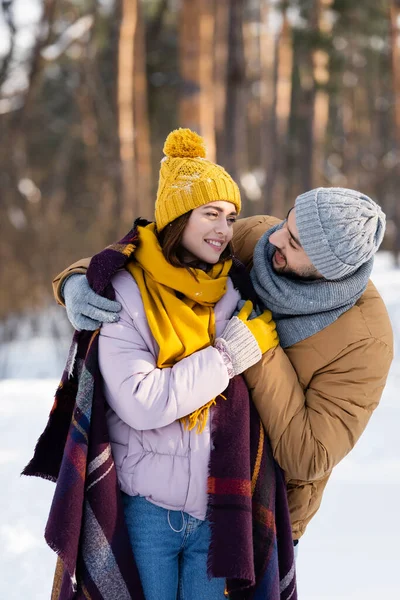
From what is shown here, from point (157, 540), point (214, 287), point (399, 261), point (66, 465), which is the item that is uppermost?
point (214, 287)

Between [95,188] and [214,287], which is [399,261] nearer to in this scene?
[95,188]

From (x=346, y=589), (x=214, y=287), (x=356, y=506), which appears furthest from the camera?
(x=356, y=506)

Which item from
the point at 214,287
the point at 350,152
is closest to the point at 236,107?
the point at 214,287

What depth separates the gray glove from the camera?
79.7 inches

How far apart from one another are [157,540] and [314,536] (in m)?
2.40

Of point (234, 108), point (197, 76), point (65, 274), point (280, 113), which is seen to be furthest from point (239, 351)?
point (280, 113)

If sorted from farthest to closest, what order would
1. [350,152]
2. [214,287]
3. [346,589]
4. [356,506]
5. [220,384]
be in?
1. [350,152]
2. [356,506]
3. [346,589]
4. [214,287]
5. [220,384]

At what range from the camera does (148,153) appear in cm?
1189

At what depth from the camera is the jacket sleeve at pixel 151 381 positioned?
6.34 feet

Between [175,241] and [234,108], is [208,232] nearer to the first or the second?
[175,241]

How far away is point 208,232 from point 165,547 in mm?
901

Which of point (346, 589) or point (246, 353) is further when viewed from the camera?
point (346, 589)

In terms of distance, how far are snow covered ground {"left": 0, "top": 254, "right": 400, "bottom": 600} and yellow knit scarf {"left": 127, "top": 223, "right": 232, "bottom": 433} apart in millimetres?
2015

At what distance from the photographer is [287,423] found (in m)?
2.05
